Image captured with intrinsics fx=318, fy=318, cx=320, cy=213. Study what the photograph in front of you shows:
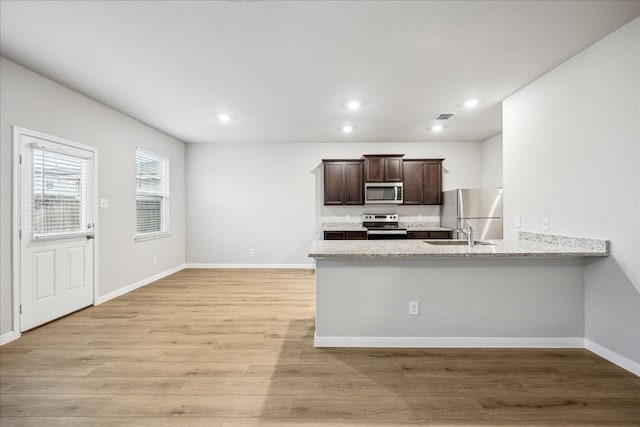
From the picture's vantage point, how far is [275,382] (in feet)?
7.41

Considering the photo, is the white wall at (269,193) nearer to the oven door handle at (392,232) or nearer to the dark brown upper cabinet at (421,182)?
the dark brown upper cabinet at (421,182)

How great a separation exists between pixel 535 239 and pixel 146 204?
5.66 metres

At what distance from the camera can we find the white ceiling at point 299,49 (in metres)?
2.24

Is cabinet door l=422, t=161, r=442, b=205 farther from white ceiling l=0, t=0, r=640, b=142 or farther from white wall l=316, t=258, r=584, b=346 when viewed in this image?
white wall l=316, t=258, r=584, b=346

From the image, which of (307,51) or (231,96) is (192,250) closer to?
(231,96)

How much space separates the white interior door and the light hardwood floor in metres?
0.37

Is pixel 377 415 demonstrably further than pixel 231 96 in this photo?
No

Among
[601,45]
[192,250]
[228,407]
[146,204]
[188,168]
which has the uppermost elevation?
[601,45]

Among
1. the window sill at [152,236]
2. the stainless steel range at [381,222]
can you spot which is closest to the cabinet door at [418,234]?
the stainless steel range at [381,222]

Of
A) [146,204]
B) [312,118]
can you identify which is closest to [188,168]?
[146,204]

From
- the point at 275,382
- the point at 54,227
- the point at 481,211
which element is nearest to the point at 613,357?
the point at 275,382

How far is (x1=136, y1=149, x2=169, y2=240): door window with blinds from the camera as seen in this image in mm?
5227

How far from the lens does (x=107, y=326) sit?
339cm

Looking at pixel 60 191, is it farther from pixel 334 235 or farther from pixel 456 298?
pixel 456 298
